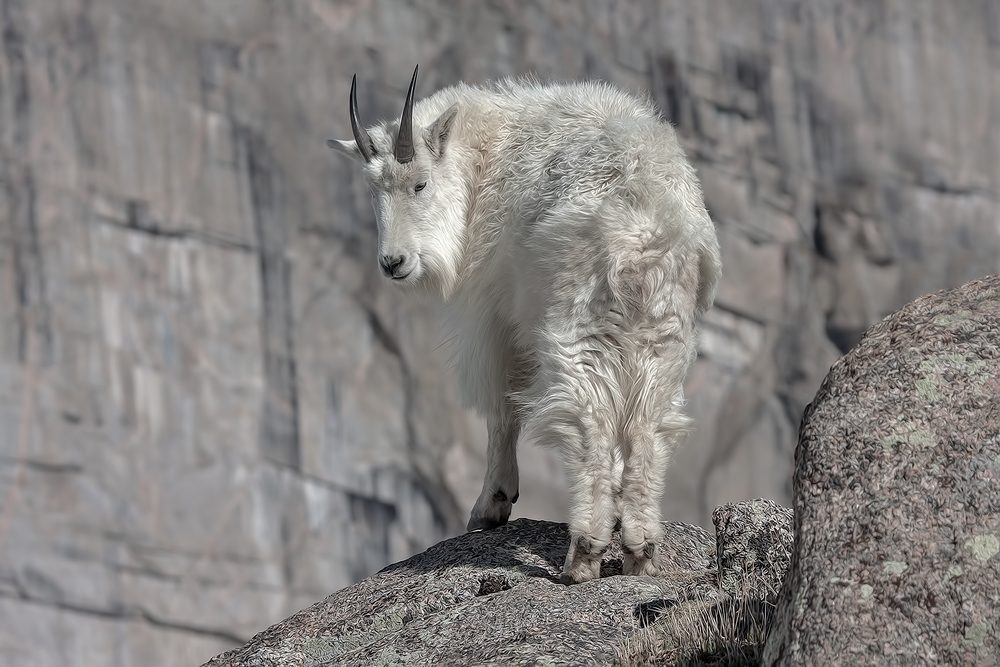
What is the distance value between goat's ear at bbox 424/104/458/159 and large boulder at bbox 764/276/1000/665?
2.85m

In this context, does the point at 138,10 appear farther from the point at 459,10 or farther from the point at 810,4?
the point at 810,4

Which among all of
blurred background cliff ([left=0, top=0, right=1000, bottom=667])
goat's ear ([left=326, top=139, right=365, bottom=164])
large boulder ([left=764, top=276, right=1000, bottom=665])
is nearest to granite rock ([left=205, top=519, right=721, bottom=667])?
large boulder ([left=764, top=276, right=1000, bottom=665])

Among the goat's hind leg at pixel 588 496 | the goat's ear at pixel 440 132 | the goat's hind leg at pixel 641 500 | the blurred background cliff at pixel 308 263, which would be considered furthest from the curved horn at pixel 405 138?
the blurred background cliff at pixel 308 263

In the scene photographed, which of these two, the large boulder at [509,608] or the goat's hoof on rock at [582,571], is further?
the goat's hoof on rock at [582,571]

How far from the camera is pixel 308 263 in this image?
90.4ft

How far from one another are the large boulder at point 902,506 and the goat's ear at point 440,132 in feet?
9.34

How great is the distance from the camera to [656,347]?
569cm

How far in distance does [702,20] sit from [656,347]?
2621 centimetres

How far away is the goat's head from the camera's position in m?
6.20

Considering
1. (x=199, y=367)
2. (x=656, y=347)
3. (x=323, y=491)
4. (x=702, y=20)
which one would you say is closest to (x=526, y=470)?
(x=323, y=491)

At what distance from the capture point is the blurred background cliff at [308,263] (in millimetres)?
24594

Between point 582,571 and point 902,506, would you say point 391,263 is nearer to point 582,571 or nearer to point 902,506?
Result: point 582,571

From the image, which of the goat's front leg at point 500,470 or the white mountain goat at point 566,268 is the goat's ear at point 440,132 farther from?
the goat's front leg at point 500,470

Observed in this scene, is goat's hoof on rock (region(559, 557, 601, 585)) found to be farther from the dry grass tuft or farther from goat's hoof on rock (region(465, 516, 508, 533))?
goat's hoof on rock (region(465, 516, 508, 533))
